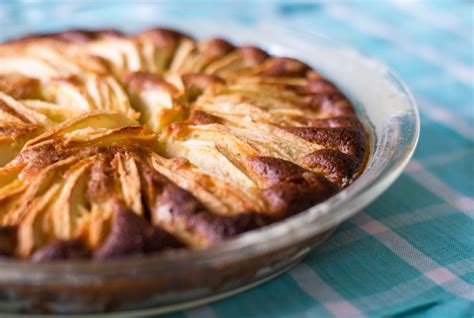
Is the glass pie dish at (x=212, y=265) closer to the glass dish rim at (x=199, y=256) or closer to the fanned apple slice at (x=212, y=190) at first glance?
the glass dish rim at (x=199, y=256)

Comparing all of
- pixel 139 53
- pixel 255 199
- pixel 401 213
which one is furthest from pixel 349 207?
pixel 139 53

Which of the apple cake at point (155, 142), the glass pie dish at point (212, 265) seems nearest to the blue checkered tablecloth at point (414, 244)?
the glass pie dish at point (212, 265)

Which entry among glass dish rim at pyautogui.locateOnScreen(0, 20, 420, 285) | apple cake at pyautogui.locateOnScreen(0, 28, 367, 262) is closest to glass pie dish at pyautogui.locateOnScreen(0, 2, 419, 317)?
glass dish rim at pyautogui.locateOnScreen(0, 20, 420, 285)

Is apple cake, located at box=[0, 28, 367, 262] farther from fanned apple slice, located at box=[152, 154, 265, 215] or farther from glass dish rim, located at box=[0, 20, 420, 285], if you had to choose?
glass dish rim, located at box=[0, 20, 420, 285]

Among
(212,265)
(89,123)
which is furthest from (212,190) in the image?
(89,123)

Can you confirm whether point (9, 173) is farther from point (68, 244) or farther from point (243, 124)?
point (243, 124)

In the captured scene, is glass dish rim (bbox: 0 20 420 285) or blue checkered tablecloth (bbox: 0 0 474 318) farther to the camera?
blue checkered tablecloth (bbox: 0 0 474 318)
